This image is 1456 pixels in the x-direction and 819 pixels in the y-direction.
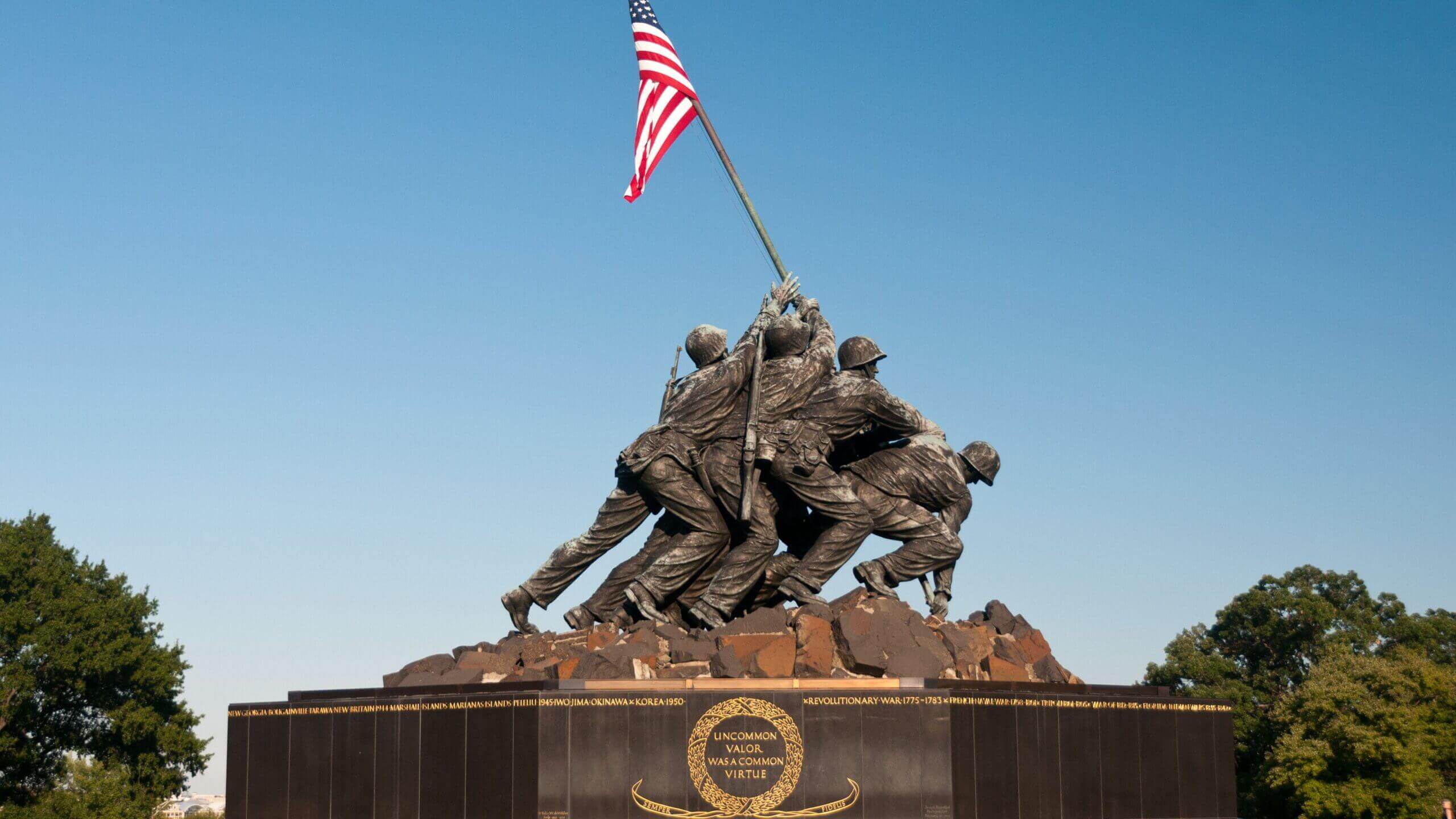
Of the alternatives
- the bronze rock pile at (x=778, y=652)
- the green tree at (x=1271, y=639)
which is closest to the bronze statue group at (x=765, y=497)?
the bronze rock pile at (x=778, y=652)

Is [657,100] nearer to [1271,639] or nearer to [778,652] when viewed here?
[778,652]

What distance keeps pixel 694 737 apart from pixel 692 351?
5.85 meters

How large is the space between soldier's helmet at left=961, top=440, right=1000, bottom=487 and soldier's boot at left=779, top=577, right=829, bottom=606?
272cm

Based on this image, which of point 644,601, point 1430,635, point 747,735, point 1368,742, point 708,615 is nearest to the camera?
point 747,735

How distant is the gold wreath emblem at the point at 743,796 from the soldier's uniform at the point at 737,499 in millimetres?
2839

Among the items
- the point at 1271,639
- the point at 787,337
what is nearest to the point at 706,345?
the point at 787,337

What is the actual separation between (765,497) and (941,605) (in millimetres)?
2450

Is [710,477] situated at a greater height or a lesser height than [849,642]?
greater

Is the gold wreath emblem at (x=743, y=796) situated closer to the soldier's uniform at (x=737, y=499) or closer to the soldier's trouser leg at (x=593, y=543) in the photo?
the soldier's uniform at (x=737, y=499)

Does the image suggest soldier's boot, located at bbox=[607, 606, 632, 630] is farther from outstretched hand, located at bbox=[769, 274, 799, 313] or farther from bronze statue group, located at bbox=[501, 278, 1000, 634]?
outstretched hand, located at bbox=[769, 274, 799, 313]

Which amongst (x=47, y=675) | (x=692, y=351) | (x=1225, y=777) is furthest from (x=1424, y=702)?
(x=47, y=675)

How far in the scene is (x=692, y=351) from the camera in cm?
2009

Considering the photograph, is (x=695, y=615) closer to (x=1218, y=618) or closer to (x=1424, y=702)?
(x=1424, y=702)

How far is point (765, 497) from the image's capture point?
63.1 feet
